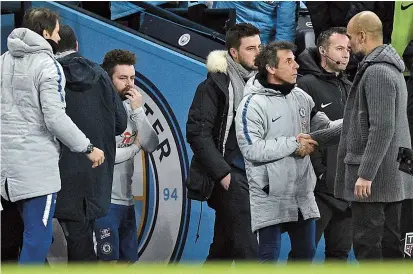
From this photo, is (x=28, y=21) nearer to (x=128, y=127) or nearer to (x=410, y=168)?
(x=128, y=127)

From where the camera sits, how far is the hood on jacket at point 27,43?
6430mm

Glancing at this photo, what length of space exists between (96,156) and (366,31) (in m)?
1.69

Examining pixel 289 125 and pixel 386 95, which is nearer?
pixel 386 95

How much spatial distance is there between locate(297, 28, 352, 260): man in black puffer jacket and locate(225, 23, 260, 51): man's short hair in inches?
18.1

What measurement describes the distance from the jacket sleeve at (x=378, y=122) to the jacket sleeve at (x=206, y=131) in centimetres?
123

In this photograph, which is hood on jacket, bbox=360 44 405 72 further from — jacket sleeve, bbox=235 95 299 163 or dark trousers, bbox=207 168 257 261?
dark trousers, bbox=207 168 257 261

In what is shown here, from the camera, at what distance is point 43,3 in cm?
818

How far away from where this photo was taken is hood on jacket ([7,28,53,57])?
6430 mm

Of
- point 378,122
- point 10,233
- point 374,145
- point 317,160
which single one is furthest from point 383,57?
point 10,233

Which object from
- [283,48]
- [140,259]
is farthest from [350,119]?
[140,259]

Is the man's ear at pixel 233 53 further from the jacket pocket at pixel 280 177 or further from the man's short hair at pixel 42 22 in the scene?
the man's short hair at pixel 42 22

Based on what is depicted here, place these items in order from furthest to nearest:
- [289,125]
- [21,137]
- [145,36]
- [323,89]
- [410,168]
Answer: [145,36]
[323,89]
[289,125]
[21,137]
[410,168]

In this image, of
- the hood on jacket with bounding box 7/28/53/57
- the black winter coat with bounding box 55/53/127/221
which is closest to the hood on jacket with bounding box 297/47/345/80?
the black winter coat with bounding box 55/53/127/221

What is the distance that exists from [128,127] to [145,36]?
86 centimetres
